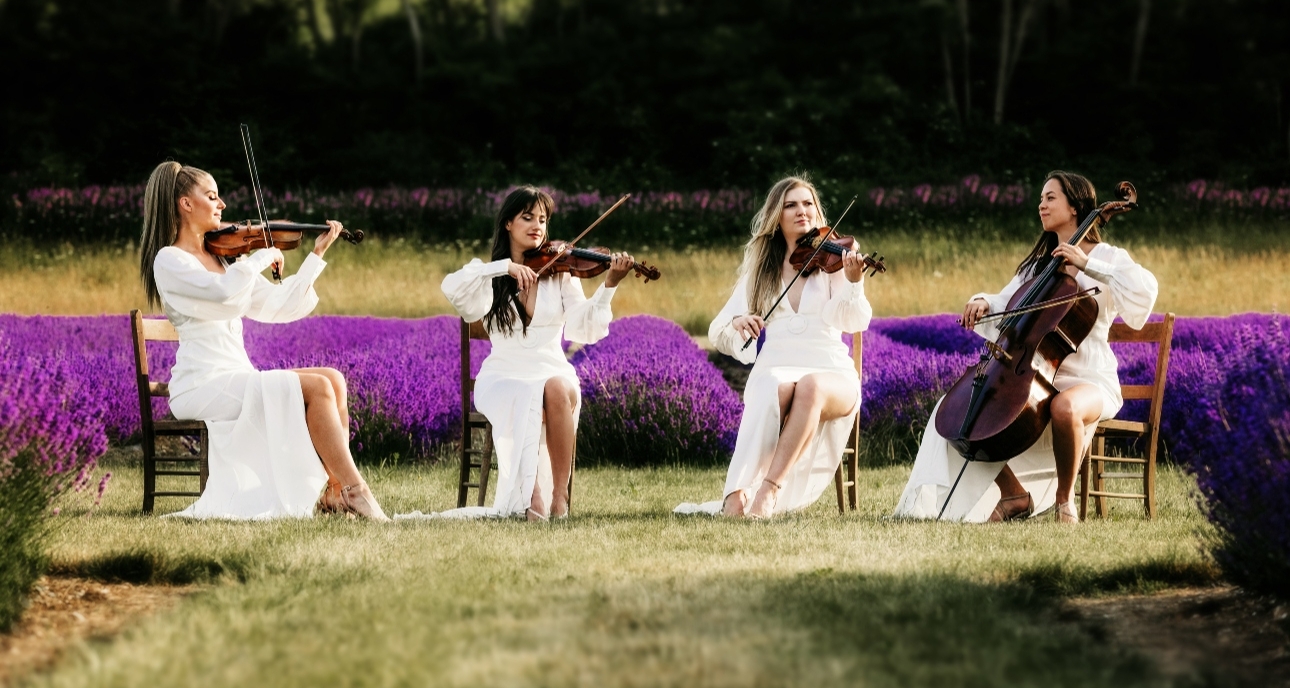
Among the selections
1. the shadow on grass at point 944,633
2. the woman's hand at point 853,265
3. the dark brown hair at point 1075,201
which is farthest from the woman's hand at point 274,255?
the dark brown hair at point 1075,201

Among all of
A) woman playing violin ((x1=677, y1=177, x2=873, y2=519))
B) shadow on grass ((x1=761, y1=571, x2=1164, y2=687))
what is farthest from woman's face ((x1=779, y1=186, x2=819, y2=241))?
shadow on grass ((x1=761, y1=571, x2=1164, y2=687))

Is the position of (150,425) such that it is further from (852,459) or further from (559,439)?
(852,459)

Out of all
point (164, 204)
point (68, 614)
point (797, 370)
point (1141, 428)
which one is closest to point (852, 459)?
point (797, 370)

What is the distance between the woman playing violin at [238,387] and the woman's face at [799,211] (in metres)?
1.60

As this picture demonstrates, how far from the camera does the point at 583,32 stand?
76.3 ft

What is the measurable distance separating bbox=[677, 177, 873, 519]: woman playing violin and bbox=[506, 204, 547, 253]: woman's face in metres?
0.70

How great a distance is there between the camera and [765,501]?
509 centimetres

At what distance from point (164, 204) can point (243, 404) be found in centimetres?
72

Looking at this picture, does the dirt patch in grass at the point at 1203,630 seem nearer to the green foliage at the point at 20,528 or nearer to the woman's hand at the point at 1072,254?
the woman's hand at the point at 1072,254

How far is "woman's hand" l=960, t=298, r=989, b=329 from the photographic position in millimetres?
5020

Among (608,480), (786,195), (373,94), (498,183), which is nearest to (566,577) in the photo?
(786,195)

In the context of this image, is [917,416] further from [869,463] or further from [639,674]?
[639,674]

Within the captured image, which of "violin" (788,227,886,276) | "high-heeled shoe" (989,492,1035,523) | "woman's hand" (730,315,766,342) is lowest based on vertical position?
"high-heeled shoe" (989,492,1035,523)

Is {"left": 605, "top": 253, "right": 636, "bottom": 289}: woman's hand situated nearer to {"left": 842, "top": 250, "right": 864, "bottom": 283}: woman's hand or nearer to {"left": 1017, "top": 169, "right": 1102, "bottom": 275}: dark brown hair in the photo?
{"left": 842, "top": 250, "right": 864, "bottom": 283}: woman's hand
